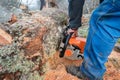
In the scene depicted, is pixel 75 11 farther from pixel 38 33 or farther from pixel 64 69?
pixel 64 69

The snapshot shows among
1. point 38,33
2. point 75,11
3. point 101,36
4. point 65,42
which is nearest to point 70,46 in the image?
point 65,42

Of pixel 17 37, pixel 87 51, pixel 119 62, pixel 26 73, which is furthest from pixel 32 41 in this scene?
pixel 119 62

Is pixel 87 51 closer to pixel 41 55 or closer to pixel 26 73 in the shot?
pixel 41 55

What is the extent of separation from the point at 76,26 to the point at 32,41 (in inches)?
24.5

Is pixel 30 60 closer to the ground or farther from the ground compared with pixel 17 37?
closer to the ground

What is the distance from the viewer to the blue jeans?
7.46ft

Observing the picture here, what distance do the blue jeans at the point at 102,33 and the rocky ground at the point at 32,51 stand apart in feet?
1.44

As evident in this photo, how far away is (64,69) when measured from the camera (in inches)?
115

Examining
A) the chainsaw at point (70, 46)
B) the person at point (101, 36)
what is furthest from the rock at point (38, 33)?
the person at point (101, 36)

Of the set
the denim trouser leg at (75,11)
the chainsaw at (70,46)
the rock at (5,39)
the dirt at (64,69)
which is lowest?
the dirt at (64,69)

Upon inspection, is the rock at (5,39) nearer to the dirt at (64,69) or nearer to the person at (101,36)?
the dirt at (64,69)

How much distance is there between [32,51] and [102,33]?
69cm

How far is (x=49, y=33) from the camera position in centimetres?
273

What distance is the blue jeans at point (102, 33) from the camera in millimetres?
2273
